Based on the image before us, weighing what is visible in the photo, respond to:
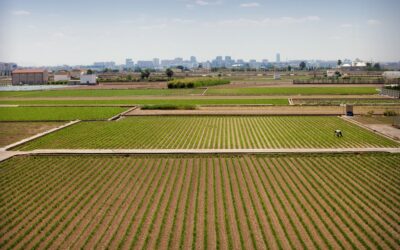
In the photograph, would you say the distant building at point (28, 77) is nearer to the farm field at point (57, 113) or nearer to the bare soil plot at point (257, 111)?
the farm field at point (57, 113)

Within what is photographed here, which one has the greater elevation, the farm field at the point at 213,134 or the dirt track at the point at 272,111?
the dirt track at the point at 272,111

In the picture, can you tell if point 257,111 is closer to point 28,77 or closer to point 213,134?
point 213,134

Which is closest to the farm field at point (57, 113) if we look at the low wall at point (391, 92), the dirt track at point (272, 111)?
the dirt track at point (272, 111)

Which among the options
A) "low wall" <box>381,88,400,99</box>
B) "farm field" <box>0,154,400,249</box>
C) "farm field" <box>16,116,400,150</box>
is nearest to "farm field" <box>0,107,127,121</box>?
"farm field" <box>16,116,400,150</box>

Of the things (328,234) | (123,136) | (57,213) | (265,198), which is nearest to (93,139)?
(123,136)

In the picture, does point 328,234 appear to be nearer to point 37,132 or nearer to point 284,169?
point 284,169

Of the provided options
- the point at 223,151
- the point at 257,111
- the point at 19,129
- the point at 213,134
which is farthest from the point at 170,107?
the point at 223,151

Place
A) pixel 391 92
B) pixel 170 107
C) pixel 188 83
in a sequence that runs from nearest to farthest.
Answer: pixel 170 107 < pixel 391 92 < pixel 188 83
